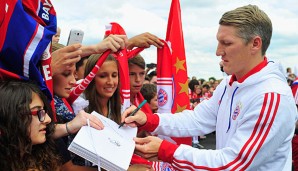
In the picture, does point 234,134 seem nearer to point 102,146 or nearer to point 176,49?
point 102,146

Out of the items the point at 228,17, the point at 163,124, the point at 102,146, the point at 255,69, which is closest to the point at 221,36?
the point at 228,17

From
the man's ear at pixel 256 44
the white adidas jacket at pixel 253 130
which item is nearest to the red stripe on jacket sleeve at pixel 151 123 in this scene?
the white adidas jacket at pixel 253 130

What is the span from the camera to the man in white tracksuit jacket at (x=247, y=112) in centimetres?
218

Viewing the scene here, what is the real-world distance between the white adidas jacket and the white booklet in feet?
1.15

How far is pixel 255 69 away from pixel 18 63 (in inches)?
54.9

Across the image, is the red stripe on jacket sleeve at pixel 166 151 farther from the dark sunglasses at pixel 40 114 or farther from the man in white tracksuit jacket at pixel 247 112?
the dark sunglasses at pixel 40 114

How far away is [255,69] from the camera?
237 centimetres

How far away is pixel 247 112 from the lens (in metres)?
2.25

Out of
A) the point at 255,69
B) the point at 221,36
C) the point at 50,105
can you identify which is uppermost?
the point at 221,36

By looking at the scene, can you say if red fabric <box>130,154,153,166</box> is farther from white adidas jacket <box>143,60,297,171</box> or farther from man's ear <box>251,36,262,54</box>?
man's ear <box>251,36,262,54</box>

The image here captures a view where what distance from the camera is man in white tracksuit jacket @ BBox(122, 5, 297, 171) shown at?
218 cm

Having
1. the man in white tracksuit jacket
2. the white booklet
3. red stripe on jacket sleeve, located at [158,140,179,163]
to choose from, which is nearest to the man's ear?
the man in white tracksuit jacket

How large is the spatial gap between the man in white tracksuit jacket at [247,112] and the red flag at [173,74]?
0.82 meters

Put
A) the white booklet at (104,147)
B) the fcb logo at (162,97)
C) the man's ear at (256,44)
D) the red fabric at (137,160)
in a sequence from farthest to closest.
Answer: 1. the fcb logo at (162,97)
2. the red fabric at (137,160)
3. the man's ear at (256,44)
4. the white booklet at (104,147)
